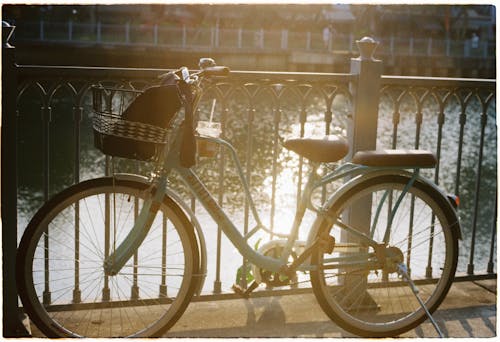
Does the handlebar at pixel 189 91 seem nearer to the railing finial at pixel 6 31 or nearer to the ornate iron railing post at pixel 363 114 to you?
the railing finial at pixel 6 31

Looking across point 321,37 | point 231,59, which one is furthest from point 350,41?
point 231,59

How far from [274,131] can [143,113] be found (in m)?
2.91

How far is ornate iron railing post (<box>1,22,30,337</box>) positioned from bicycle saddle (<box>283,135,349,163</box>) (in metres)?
1.34

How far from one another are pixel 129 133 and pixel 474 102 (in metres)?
24.8

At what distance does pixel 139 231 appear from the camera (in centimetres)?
321

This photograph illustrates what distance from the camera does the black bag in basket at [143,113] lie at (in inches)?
117

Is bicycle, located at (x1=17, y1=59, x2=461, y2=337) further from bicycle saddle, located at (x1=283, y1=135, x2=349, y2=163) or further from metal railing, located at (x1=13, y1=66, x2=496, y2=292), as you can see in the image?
metal railing, located at (x1=13, y1=66, x2=496, y2=292)

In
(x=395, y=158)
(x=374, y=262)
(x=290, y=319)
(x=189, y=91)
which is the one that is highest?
(x=189, y=91)

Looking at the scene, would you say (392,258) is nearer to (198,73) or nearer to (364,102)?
(364,102)

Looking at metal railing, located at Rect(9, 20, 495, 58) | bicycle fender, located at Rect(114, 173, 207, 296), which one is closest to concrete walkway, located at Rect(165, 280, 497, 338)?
bicycle fender, located at Rect(114, 173, 207, 296)

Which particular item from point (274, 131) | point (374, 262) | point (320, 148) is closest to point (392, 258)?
point (374, 262)

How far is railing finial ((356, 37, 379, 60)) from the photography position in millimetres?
3963

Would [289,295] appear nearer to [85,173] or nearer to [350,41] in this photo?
[85,173]

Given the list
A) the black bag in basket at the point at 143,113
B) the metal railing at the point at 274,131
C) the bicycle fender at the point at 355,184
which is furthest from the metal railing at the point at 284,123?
the black bag in basket at the point at 143,113
